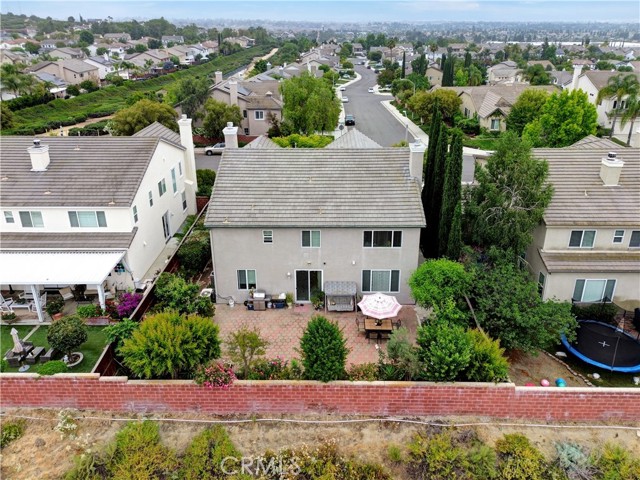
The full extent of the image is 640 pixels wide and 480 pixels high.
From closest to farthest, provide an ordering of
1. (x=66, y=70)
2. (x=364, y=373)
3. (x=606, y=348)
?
(x=364, y=373)
(x=606, y=348)
(x=66, y=70)

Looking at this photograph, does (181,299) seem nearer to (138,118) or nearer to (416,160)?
(416,160)

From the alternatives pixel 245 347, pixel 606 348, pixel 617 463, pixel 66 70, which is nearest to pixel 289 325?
pixel 245 347

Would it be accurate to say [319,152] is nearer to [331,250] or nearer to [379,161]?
[379,161]

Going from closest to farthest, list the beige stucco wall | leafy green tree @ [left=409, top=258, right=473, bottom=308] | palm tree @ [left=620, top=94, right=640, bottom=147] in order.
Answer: leafy green tree @ [left=409, top=258, right=473, bottom=308], the beige stucco wall, palm tree @ [left=620, top=94, right=640, bottom=147]

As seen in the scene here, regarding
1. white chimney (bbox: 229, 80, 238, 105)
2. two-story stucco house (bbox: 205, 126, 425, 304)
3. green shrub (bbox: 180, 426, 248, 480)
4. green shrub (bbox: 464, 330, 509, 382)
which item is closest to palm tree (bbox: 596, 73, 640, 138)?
white chimney (bbox: 229, 80, 238, 105)

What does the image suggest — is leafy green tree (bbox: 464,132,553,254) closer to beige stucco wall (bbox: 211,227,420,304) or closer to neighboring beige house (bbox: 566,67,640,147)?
beige stucco wall (bbox: 211,227,420,304)

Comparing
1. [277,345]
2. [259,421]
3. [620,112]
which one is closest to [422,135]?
[620,112]
